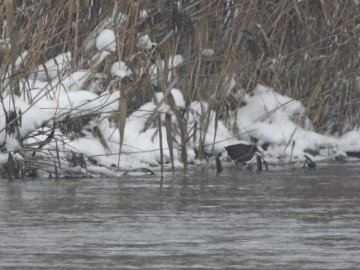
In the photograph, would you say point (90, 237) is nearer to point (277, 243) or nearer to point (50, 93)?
point (277, 243)

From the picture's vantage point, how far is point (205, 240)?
5.17 metres

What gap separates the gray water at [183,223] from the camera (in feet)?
15.2

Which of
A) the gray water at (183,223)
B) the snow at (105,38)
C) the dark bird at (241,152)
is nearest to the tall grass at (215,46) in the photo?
the snow at (105,38)

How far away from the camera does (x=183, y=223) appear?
5.76m

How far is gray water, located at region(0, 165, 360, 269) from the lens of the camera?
4633 millimetres

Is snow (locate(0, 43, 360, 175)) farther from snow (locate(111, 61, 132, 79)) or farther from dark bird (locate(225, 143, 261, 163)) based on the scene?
dark bird (locate(225, 143, 261, 163))

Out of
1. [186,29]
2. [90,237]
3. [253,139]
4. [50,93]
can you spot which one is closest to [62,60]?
[50,93]

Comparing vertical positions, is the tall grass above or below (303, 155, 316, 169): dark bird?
above

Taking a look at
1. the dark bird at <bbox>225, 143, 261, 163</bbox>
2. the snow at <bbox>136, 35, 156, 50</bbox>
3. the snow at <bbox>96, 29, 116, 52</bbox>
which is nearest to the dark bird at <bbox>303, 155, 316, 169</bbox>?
the dark bird at <bbox>225, 143, 261, 163</bbox>

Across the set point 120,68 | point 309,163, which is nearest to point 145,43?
point 120,68

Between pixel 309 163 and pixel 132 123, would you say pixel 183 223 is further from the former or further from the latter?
pixel 132 123

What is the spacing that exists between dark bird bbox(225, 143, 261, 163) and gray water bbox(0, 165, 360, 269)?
0.98 m

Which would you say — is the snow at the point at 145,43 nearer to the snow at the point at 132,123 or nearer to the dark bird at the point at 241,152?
the snow at the point at 132,123

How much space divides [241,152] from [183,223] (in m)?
3.75
